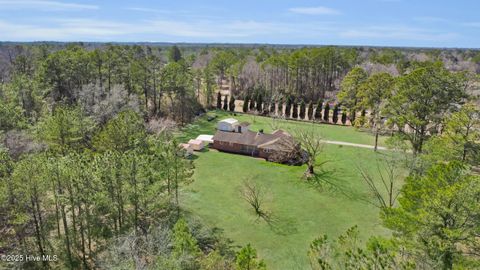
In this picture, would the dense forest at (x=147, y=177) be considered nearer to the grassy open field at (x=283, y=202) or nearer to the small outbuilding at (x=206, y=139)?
the grassy open field at (x=283, y=202)

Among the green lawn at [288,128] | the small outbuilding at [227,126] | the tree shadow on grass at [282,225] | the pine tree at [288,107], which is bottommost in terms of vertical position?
the tree shadow on grass at [282,225]

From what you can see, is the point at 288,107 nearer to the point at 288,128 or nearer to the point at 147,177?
the point at 288,128

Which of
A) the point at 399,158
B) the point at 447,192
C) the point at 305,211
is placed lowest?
Result: the point at 305,211

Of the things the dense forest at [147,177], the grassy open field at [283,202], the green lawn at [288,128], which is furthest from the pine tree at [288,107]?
the grassy open field at [283,202]

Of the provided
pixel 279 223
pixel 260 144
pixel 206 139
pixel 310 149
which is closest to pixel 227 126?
pixel 206 139

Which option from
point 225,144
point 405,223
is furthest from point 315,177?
point 405,223

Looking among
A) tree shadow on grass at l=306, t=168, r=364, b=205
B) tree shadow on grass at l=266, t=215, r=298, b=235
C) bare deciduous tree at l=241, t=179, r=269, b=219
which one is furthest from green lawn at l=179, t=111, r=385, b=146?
tree shadow on grass at l=266, t=215, r=298, b=235

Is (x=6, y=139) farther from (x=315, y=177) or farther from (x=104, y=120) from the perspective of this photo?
(x=315, y=177)
